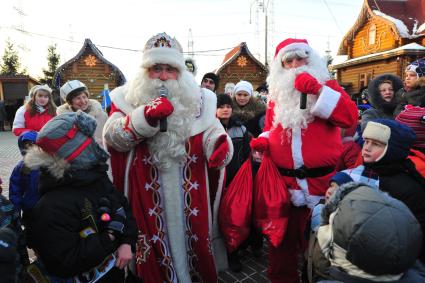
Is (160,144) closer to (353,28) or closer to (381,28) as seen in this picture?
(381,28)

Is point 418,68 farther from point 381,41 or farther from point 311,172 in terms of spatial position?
point 381,41

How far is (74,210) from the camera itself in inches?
63.1

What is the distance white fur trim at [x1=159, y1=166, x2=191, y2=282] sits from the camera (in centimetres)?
245

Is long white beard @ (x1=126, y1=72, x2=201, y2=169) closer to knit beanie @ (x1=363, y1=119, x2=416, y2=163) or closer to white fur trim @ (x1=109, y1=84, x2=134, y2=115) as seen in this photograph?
white fur trim @ (x1=109, y1=84, x2=134, y2=115)

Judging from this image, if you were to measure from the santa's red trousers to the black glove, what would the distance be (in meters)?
1.44

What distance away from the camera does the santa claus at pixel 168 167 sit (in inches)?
95.5

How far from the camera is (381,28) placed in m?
18.3

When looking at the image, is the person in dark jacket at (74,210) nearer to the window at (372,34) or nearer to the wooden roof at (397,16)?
the wooden roof at (397,16)

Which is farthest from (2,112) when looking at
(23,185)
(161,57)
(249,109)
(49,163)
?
(49,163)

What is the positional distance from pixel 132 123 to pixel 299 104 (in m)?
1.28

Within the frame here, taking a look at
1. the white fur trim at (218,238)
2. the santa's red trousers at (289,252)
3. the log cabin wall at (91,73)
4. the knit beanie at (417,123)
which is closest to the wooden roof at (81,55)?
the log cabin wall at (91,73)

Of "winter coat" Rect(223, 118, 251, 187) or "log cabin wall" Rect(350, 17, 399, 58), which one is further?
"log cabin wall" Rect(350, 17, 399, 58)

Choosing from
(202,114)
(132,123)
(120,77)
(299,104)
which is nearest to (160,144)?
(132,123)

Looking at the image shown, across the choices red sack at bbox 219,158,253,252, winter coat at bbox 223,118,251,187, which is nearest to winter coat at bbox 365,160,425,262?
red sack at bbox 219,158,253,252
